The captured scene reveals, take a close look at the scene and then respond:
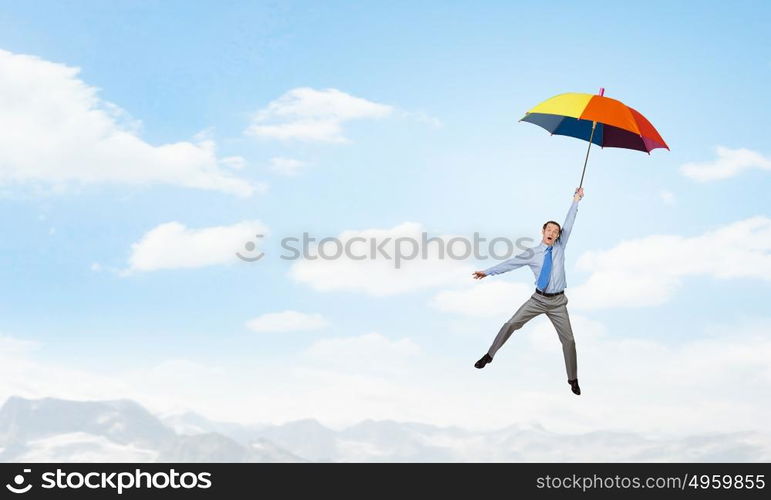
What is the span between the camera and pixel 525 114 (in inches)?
561

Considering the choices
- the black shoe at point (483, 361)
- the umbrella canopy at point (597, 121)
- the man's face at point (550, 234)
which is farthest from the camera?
the black shoe at point (483, 361)

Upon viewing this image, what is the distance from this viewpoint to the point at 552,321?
1459cm

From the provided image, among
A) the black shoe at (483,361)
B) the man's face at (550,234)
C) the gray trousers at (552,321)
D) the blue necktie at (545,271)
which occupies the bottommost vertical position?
the black shoe at (483,361)

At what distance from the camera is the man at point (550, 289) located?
14305 millimetres

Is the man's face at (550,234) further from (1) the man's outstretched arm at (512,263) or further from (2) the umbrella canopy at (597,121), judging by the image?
(2) the umbrella canopy at (597,121)

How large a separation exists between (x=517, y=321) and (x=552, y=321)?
53 centimetres

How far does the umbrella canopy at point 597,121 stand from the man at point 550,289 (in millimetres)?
1110

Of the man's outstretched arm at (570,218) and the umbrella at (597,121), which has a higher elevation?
the umbrella at (597,121)

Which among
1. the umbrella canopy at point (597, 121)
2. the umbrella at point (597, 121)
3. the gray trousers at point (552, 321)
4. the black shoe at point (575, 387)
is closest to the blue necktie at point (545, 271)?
the gray trousers at point (552, 321)

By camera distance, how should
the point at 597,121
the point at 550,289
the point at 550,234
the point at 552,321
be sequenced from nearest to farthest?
the point at 597,121 → the point at 550,234 → the point at 550,289 → the point at 552,321

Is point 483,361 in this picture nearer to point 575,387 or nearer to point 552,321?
point 552,321

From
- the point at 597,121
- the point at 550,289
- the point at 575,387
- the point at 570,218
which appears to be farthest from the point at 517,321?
the point at 597,121
